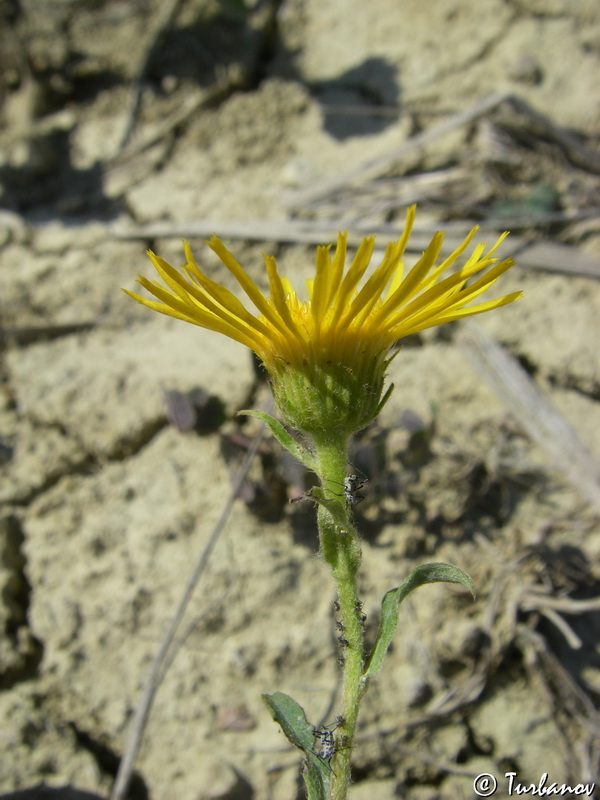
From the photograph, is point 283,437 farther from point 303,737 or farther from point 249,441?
point 249,441

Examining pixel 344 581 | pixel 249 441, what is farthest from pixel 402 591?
pixel 249 441

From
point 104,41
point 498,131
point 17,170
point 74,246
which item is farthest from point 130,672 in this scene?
point 104,41

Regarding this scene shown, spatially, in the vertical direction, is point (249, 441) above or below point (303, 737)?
above

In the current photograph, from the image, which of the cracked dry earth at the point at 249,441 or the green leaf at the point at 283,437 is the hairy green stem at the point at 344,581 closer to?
the green leaf at the point at 283,437

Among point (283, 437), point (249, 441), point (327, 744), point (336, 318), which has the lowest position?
point (327, 744)

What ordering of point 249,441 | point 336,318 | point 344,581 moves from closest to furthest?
1. point 336,318
2. point 344,581
3. point 249,441

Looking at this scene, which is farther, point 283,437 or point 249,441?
point 249,441

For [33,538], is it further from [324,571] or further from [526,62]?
[526,62]
